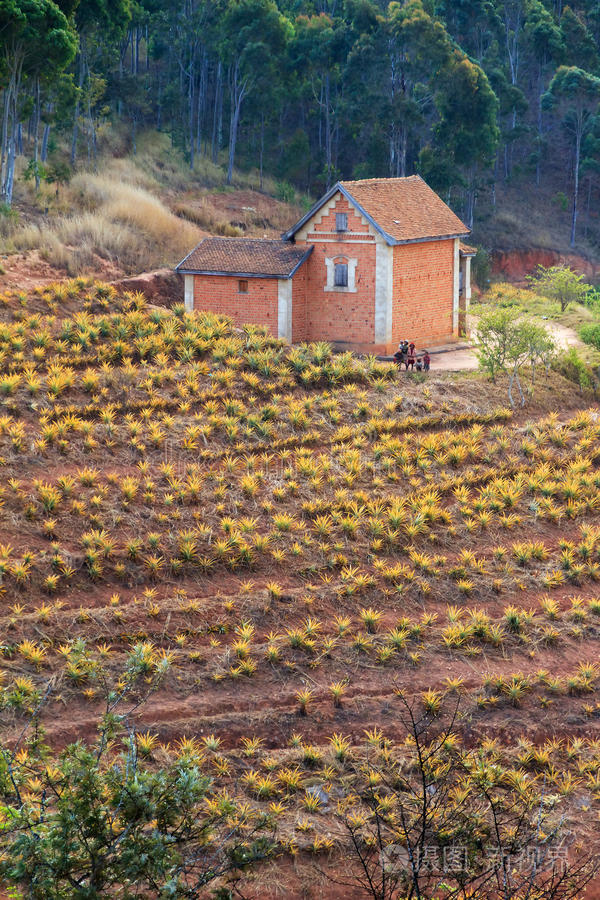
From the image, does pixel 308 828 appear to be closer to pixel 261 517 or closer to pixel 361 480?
pixel 261 517

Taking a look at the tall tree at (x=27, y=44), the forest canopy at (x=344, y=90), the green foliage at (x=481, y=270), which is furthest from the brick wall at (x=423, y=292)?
the forest canopy at (x=344, y=90)

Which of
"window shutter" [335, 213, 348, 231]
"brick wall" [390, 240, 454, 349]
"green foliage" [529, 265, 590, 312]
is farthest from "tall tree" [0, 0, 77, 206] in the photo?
"green foliage" [529, 265, 590, 312]

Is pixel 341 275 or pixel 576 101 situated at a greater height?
pixel 576 101

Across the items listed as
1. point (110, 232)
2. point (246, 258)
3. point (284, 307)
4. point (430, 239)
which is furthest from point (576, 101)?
point (284, 307)

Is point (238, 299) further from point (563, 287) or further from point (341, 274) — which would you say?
point (563, 287)

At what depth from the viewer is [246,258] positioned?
3312 cm

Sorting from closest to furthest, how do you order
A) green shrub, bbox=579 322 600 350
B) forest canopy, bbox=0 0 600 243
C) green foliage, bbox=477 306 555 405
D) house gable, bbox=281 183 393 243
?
green foliage, bbox=477 306 555 405 < green shrub, bbox=579 322 600 350 < house gable, bbox=281 183 393 243 < forest canopy, bbox=0 0 600 243

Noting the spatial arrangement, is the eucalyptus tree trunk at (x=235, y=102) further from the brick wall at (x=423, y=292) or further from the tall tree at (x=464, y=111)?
the brick wall at (x=423, y=292)

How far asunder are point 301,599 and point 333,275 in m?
17.2

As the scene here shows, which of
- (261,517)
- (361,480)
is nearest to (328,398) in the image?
(361,480)

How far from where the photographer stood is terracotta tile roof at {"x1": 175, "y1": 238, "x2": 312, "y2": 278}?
106 ft

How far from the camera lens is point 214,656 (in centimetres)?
1606

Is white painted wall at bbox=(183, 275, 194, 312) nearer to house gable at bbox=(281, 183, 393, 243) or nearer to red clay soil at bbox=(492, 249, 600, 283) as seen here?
house gable at bbox=(281, 183, 393, 243)

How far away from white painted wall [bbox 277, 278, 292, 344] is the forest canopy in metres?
21.3
